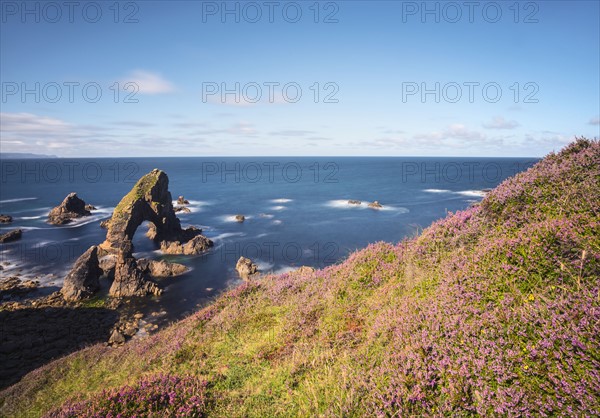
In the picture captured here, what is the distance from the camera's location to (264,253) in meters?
50.1

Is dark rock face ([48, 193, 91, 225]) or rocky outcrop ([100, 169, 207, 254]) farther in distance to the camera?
dark rock face ([48, 193, 91, 225])

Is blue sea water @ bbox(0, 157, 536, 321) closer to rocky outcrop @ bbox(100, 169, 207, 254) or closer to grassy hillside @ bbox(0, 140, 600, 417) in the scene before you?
rocky outcrop @ bbox(100, 169, 207, 254)

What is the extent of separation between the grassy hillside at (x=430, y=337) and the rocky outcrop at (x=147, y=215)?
3521cm

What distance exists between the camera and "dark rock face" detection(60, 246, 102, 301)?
33.6 metres

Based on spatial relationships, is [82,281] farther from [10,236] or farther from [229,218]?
[229,218]

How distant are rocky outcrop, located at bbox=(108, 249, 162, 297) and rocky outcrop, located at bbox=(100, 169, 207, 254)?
8786 millimetres

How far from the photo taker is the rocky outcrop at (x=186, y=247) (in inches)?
1969

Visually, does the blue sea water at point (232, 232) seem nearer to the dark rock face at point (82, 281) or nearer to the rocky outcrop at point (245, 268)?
the rocky outcrop at point (245, 268)

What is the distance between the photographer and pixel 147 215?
50625mm

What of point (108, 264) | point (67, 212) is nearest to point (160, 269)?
point (108, 264)

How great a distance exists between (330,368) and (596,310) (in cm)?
519

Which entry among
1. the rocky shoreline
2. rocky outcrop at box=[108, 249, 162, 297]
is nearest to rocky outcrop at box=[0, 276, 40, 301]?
the rocky shoreline

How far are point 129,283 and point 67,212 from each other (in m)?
52.4

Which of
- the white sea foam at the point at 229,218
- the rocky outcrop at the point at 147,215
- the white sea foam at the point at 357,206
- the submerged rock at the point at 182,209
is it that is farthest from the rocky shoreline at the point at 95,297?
the white sea foam at the point at 357,206
